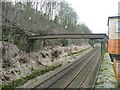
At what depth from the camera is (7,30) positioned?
1118 inches

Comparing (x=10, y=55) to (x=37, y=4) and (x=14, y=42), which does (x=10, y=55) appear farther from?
(x=37, y=4)

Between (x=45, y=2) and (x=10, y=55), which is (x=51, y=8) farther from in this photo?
→ (x=10, y=55)

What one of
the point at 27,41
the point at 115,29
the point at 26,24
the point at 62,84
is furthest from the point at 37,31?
the point at 62,84

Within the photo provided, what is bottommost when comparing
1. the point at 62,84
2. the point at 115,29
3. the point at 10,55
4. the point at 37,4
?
the point at 62,84

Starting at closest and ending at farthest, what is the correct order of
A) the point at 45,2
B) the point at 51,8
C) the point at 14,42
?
the point at 14,42, the point at 45,2, the point at 51,8

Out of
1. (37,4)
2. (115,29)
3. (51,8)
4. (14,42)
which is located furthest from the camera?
(51,8)

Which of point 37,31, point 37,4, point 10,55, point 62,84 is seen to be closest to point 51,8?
point 37,4

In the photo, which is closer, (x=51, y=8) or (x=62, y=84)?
(x=62, y=84)

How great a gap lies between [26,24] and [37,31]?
237 cm

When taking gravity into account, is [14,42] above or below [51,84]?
above

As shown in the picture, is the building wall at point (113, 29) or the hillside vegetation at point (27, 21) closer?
the building wall at point (113, 29)

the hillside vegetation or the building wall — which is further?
the hillside vegetation

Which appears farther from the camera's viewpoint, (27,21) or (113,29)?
(27,21)

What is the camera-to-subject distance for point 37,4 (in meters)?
46.1
